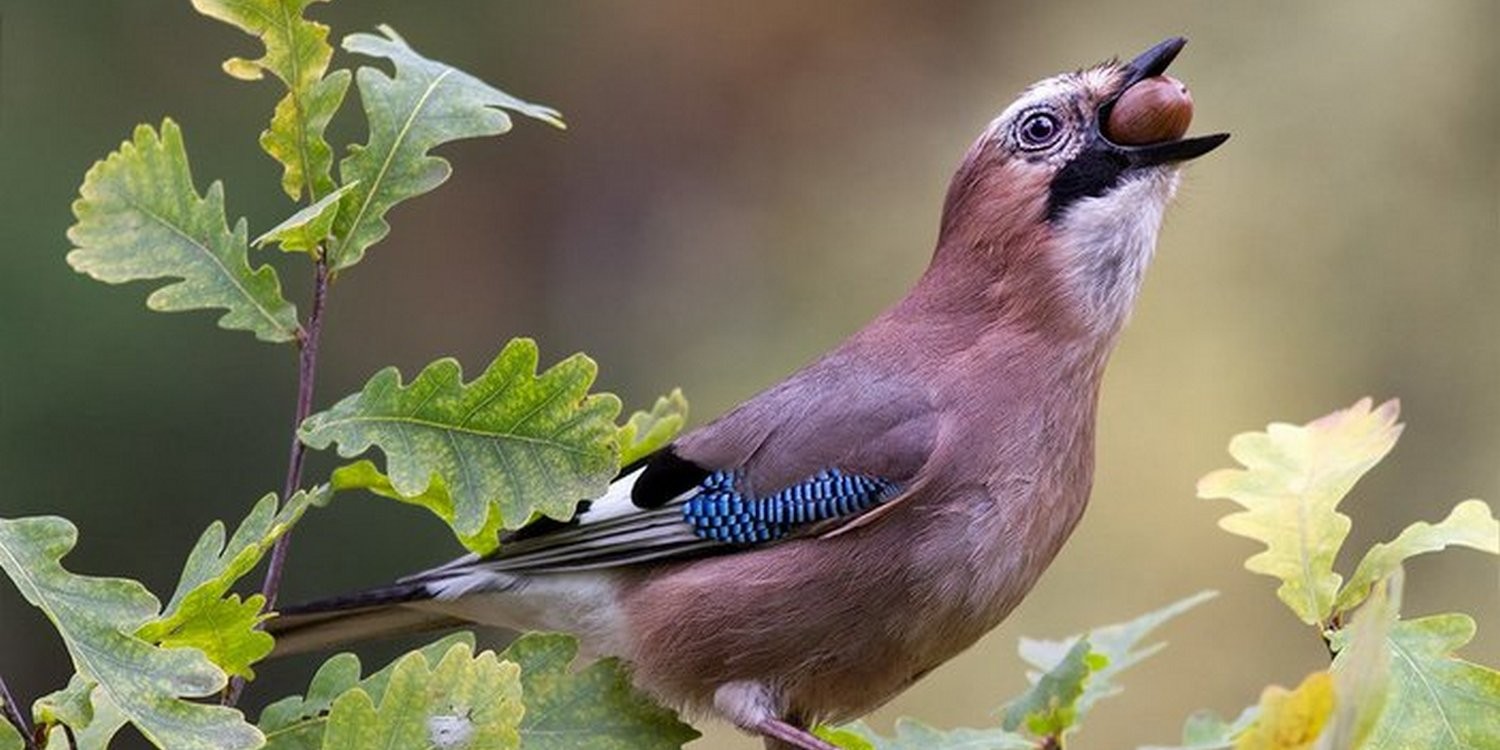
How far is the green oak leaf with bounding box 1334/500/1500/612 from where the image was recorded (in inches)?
74.8

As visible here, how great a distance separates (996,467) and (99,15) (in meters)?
5.29

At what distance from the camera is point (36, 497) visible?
6.10m

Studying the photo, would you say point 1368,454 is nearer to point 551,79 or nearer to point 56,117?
point 56,117

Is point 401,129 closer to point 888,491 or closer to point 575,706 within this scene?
point 575,706

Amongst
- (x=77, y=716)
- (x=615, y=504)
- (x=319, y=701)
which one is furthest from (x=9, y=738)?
(x=615, y=504)

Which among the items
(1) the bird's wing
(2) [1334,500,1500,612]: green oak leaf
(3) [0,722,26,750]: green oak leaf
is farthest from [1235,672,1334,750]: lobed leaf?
(1) the bird's wing

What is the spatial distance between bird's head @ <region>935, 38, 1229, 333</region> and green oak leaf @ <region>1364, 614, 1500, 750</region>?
1.20 meters

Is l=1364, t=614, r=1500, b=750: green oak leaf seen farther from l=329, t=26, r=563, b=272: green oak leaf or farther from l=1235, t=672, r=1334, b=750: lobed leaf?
l=329, t=26, r=563, b=272: green oak leaf

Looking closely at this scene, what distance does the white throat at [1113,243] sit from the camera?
2953 millimetres

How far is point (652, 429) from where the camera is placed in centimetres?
239

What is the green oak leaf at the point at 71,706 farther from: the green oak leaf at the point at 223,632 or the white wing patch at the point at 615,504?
the white wing patch at the point at 615,504

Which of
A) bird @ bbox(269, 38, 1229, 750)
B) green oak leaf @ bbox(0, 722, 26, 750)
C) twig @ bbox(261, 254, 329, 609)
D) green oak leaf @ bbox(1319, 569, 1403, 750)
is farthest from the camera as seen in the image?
bird @ bbox(269, 38, 1229, 750)

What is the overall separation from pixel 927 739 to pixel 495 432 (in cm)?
54

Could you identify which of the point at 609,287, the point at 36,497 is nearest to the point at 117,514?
the point at 36,497
